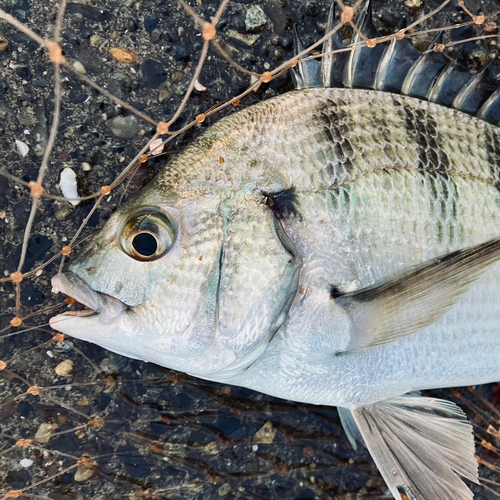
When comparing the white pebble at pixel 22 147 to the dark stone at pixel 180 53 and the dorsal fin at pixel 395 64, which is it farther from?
the dorsal fin at pixel 395 64

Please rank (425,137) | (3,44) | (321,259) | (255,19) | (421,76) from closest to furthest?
(321,259) → (425,137) → (421,76) → (3,44) → (255,19)

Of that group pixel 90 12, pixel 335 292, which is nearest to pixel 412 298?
pixel 335 292

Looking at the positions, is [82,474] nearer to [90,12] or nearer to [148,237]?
[148,237]

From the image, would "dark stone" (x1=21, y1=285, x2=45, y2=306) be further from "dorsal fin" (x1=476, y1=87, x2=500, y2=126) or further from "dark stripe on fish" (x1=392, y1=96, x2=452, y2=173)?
"dorsal fin" (x1=476, y1=87, x2=500, y2=126)

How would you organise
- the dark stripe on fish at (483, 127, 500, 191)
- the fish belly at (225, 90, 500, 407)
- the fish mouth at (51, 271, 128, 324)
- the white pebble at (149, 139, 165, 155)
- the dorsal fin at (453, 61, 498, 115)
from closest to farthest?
the fish mouth at (51, 271, 128, 324) → the fish belly at (225, 90, 500, 407) → the dark stripe on fish at (483, 127, 500, 191) → the dorsal fin at (453, 61, 498, 115) → the white pebble at (149, 139, 165, 155)

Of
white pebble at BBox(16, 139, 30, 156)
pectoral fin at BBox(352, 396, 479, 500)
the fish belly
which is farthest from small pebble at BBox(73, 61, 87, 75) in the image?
pectoral fin at BBox(352, 396, 479, 500)

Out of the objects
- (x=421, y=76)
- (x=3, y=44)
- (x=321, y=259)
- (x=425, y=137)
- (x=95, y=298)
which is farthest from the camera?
(x=3, y=44)
